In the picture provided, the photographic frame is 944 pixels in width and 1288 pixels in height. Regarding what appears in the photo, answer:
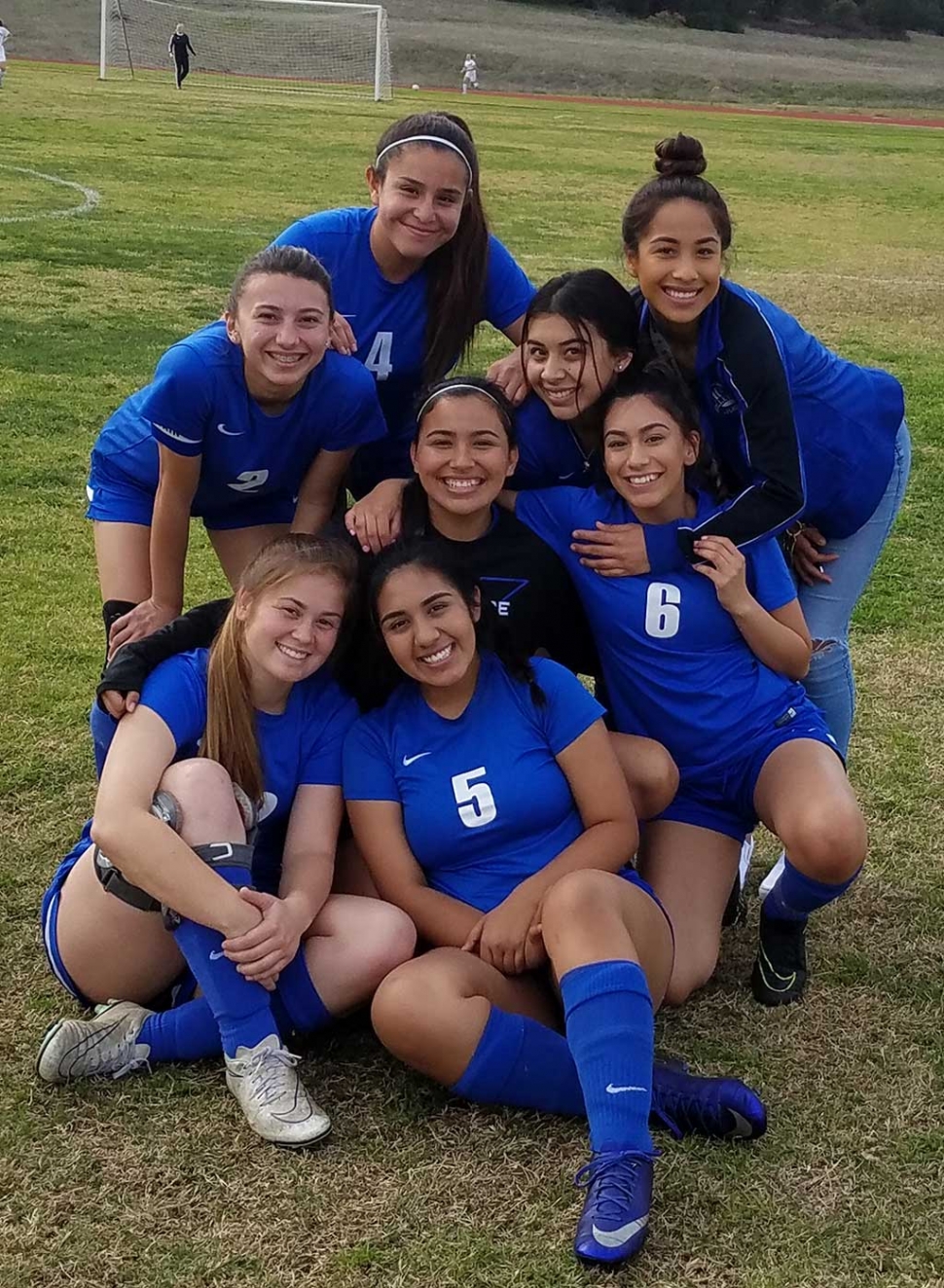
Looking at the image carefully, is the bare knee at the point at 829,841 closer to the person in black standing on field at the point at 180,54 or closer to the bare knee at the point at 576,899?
the bare knee at the point at 576,899

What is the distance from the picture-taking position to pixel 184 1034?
Result: 2.63 meters

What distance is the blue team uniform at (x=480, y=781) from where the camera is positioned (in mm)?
2658

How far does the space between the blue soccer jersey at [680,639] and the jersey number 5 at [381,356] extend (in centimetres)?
66

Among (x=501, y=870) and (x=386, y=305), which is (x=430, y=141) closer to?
(x=386, y=305)

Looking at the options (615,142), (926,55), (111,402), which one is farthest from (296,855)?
(926,55)

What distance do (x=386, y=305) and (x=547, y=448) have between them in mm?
626

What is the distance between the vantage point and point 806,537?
11.0 ft

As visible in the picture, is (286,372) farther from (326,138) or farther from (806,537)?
(326,138)

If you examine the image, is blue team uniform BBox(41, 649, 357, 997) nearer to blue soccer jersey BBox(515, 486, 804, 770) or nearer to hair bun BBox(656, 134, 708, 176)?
blue soccer jersey BBox(515, 486, 804, 770)

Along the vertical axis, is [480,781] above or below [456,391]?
below

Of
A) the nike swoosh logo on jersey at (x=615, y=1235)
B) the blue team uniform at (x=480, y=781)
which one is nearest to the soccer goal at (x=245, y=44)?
the blue team uniform at (x=480, y=781)

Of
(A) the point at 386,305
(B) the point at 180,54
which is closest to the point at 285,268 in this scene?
(A) the point at 386,305

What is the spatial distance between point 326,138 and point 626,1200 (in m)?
22.7

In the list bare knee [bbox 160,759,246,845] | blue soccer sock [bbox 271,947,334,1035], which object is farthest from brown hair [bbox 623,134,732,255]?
blue soccer sock [bbox 271,947,334,1035]
